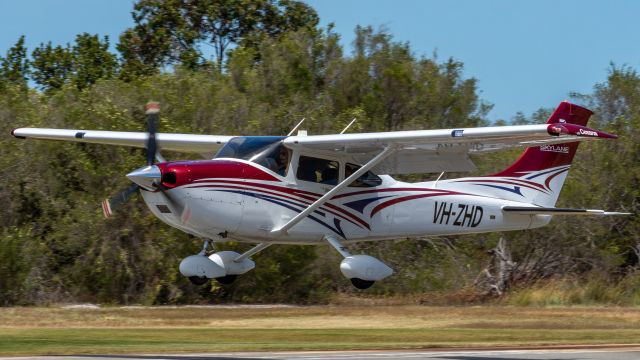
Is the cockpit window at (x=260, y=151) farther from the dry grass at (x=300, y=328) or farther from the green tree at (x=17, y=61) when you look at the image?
the green tree at (x=17, y=61)

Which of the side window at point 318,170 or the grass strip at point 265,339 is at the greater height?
the side window at point 318,170

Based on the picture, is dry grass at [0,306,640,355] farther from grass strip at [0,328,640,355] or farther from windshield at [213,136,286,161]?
windshield at [213,136,286,161]

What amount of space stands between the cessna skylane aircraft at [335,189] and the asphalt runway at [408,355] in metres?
3.21

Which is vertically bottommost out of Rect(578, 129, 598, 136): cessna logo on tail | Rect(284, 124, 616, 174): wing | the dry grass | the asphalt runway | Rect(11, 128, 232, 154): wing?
the dry grass

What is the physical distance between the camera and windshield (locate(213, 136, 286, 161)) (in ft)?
62.2

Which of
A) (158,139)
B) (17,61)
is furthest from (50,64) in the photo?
(158,139)

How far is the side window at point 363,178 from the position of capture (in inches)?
789

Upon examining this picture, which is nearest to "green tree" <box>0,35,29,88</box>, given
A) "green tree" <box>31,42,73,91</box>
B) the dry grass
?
"green tree" <box>31,42,73,91</box>

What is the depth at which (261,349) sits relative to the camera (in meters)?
15.8

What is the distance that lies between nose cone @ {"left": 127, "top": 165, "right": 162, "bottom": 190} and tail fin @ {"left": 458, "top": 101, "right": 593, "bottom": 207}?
6.77m

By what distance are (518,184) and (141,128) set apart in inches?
419

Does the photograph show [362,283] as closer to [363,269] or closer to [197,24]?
[363,269]

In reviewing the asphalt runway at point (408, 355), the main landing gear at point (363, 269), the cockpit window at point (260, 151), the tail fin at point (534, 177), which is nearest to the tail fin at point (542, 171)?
the tail fin at point (534, 177)

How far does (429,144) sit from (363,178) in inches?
58.7
